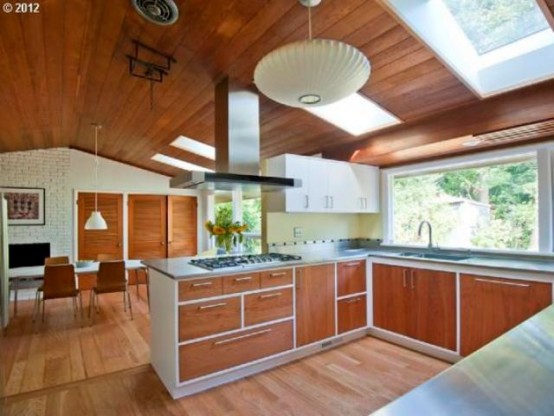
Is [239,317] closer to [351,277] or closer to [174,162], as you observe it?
[351,277]

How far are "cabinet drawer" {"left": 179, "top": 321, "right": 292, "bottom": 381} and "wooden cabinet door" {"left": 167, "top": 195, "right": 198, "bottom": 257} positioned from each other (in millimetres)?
4941

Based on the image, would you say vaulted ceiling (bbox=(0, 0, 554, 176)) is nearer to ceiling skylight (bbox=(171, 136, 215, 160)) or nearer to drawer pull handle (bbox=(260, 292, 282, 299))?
ceiling skylight (bbox=(171, 136, 215, 160))

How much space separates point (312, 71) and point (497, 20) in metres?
1.74

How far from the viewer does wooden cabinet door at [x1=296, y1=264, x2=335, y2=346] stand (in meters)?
3.00

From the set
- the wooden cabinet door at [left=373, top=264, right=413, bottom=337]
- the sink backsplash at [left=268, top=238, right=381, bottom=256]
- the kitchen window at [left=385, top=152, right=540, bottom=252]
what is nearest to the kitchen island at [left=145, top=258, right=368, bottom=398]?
the wooden cabinet door at [left=373, top=264, right=413, bottom=337]

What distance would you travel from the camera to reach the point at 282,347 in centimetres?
286

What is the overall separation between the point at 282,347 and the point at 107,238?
5153 millimetres

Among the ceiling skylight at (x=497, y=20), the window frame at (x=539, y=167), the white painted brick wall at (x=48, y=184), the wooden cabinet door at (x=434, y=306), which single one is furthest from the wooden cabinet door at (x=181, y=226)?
the ceiling skylight at (x=497, y=20)

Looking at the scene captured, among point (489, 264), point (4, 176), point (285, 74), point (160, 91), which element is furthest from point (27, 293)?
point (489, 264)

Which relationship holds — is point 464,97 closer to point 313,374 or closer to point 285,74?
point 285,74

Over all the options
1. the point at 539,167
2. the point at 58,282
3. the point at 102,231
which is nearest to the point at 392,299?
the point at 539,167

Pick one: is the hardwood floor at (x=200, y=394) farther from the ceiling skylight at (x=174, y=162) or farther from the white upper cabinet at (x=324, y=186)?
the ceiling skylight at (x=174, y=162)

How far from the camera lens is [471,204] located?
3.41 meters

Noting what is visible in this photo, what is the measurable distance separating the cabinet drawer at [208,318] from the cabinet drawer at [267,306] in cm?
10
